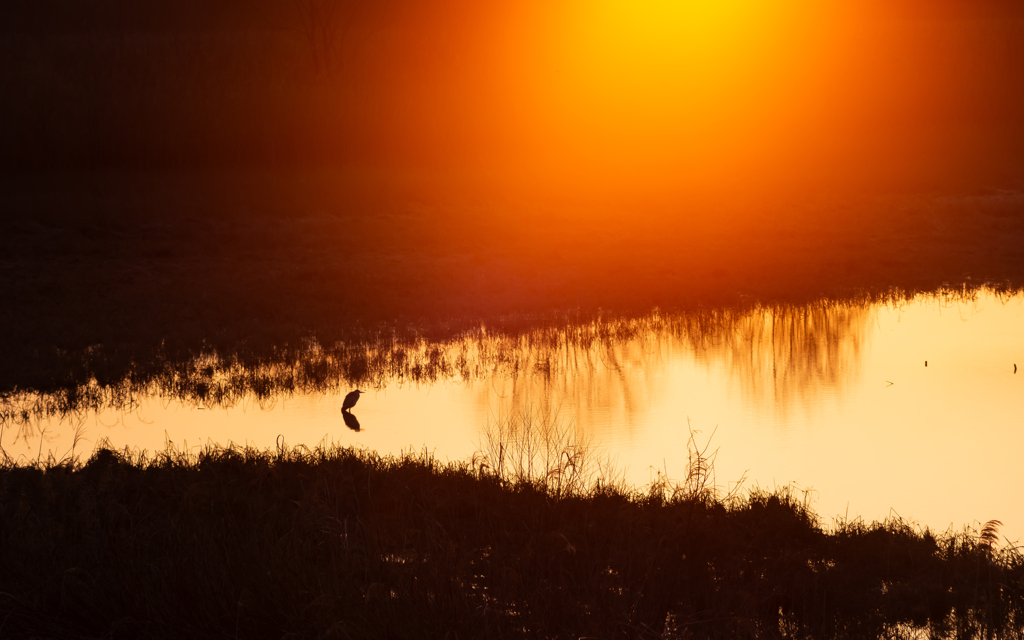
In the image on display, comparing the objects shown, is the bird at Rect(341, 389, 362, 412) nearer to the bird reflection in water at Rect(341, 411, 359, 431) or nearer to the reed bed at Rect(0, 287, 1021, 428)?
the bird reflection in water at Rect(341, 411, 359, 431)

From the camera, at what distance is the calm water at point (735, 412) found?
10.2 meters

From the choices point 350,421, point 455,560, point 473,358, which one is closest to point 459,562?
point 455,560

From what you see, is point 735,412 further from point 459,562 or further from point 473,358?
point 459,562

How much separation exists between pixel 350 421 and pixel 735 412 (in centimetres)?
514

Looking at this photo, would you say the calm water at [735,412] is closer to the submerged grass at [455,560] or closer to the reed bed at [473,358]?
the reed bed at [473,358]

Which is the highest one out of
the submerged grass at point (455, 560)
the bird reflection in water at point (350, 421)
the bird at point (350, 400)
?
the bird at point (350, 400)

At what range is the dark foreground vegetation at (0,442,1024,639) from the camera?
5789mm

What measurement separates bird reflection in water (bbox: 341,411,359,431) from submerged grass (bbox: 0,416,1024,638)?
2.66m

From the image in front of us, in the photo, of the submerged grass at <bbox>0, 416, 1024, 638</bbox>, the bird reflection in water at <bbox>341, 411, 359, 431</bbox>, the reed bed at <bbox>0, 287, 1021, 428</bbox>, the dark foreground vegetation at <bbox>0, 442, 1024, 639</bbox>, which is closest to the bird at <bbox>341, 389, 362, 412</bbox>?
the bird reflection in water at <bbox>341, 411, 359, 431</bbox>

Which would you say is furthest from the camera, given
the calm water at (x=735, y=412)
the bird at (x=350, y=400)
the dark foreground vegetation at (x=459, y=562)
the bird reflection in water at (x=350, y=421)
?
the bird at (x=350, y=400)

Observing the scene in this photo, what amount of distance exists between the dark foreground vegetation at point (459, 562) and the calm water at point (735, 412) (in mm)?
1479

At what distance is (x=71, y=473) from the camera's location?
28.9 ft

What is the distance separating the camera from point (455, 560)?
6.73 meters

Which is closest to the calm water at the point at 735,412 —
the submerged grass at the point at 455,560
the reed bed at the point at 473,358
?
the reed bed at the point at 473,358
